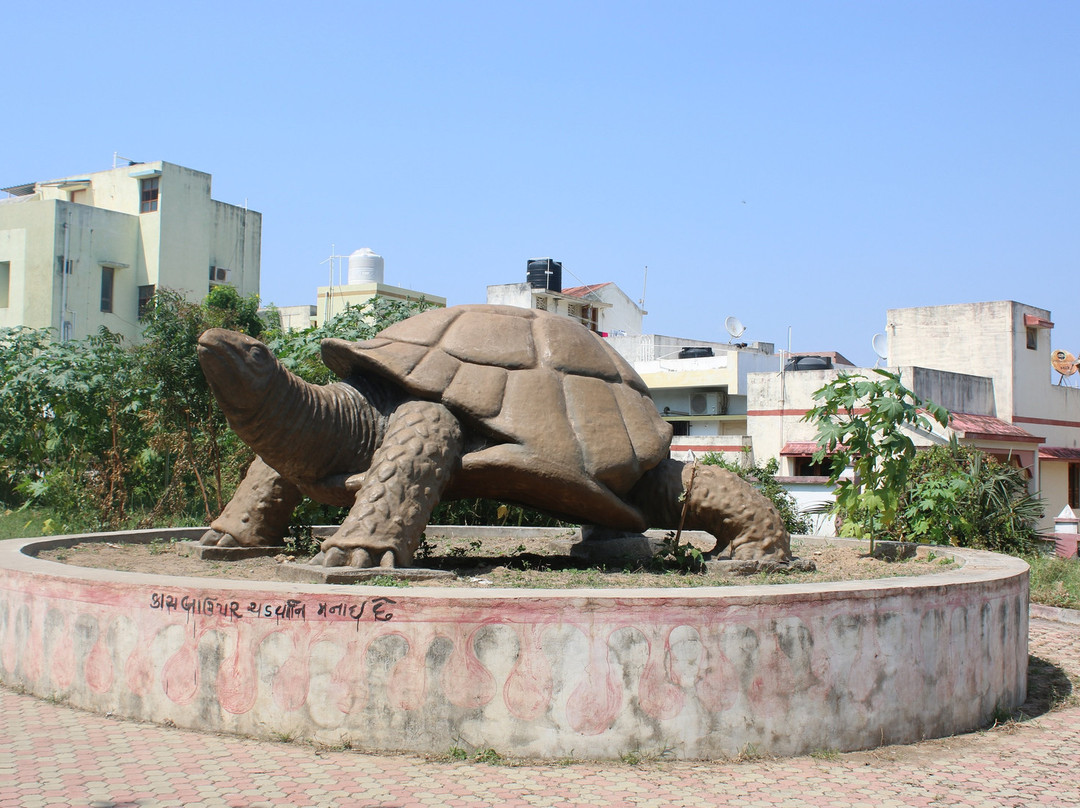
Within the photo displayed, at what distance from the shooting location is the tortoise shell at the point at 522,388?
7.35 m

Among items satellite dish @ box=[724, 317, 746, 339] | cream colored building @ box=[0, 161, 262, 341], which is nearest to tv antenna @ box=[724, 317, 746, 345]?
satellite dish @ box=[724, 317, 746, 339]

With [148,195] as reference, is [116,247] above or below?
below

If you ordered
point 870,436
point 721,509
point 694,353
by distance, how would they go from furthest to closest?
point 694,353
point 870,436
point 721,509

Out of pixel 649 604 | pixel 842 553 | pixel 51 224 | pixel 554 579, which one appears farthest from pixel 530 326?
pixel 51 224

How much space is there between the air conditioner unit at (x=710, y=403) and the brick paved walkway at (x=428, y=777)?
92.5 ft

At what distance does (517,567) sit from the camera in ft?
26.9

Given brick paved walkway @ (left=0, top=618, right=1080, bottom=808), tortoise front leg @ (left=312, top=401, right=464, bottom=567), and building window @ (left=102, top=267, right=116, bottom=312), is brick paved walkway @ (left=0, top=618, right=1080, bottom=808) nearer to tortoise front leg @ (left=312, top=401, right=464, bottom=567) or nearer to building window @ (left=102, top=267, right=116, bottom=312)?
tortoise front leg @ (left=312, top=401, right=464, bottom=567)

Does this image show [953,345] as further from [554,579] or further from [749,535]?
[554,579]

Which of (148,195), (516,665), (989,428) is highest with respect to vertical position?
(148,195)

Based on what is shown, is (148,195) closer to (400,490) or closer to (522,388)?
(522,388)

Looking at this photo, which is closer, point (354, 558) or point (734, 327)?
point (354, 558)

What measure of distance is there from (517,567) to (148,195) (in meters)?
27.7

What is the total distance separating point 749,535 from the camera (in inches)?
320

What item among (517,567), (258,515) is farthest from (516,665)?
(258,515)
